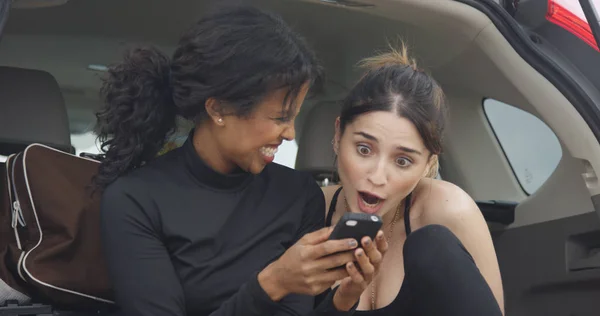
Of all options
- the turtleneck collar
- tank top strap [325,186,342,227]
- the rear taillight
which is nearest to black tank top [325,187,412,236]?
tank top strap [325,186,342,227]

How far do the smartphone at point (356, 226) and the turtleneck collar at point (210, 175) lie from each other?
39cm

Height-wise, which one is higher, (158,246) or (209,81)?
(209,81)

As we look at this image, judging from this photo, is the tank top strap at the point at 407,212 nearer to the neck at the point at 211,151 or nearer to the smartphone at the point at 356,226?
the neck at the point at 211,151

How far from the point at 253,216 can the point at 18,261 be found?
19.6 inches

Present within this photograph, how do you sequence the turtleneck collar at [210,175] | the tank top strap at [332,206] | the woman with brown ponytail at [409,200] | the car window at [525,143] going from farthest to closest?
the car window at [525,143] < the tank top strap at [332,206] < the turtleneck collar at [210,175] < the woman with brown ponytail at [409,200]

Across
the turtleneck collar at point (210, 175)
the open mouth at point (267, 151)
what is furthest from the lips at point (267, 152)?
the turtleneck collar at point (210, 175)

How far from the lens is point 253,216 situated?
5.52ft

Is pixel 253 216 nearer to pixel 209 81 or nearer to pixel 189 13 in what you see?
pixel 209 81

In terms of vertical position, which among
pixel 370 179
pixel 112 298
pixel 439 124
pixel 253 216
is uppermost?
pixel 439 124

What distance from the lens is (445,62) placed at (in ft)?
8.03

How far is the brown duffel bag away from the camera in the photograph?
5.56ft

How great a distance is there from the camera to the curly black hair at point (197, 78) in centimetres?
157

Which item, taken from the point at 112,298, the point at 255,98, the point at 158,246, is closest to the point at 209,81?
the point at 255,98

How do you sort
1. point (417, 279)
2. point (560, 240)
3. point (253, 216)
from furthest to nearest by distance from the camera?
point (560, 240), point (253, 216), point (417, 279)
